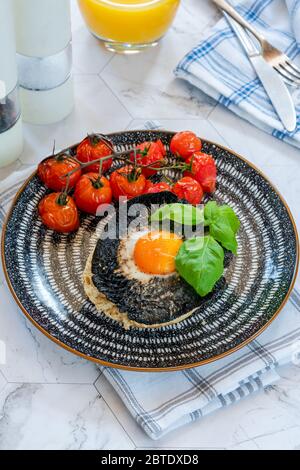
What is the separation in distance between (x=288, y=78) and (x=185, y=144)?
1.51 feet

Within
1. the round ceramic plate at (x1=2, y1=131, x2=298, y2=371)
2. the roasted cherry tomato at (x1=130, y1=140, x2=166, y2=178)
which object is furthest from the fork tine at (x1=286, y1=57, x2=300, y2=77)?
the roasted cherry tomato at (x1=130, y1=140, x2=166, y2=178)

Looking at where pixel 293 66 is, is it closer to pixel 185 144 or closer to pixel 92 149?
pixel 185 144

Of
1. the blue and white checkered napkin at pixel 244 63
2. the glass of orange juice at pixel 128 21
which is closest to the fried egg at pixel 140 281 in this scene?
the blue and white checkered napkin at pixel 244 63

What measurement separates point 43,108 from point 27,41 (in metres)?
0.24

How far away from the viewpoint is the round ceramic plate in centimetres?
158

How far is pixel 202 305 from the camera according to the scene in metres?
1.66

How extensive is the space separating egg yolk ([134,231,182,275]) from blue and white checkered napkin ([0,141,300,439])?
21 centimetres

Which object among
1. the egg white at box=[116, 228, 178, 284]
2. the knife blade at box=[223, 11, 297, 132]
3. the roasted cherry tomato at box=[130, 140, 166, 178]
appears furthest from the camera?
the knife blade at box=[223, 11, 297, 132]

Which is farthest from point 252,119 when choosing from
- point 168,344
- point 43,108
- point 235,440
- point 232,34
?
point 235,440

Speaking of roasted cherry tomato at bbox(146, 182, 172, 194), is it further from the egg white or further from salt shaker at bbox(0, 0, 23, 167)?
salt shaker at bbox(0, 0, 23, 167)

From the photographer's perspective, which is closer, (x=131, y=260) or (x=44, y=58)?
(x=131, y=260)

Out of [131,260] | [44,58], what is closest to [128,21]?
[44,58]

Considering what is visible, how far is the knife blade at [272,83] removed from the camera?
209cm
